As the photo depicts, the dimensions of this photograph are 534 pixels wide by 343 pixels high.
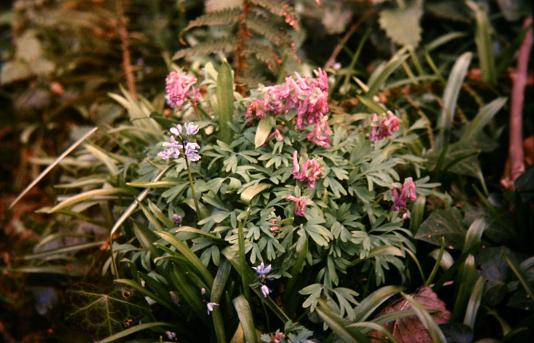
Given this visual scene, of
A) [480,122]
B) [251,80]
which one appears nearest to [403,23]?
[480,122]

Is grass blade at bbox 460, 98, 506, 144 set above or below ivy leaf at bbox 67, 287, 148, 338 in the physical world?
above

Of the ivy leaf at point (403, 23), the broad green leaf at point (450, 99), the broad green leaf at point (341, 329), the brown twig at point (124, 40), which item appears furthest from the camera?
the brown twig at point (124, 40)

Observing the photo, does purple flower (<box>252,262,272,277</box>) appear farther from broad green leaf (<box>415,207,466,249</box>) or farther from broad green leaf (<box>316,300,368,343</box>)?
broad green leaf (<box>415,207,466,249</box>)

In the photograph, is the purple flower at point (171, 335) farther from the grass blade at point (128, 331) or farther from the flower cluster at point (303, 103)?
the flower cluster at point (303, 103)

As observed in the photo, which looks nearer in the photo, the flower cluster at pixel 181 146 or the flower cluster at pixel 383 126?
the flower cluster at pixel 181 146

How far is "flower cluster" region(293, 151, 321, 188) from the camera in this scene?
1553 millimetres

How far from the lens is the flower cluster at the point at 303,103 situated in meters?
1.56

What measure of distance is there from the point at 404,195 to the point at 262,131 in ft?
1.60

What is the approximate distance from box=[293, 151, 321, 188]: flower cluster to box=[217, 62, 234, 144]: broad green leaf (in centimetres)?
31

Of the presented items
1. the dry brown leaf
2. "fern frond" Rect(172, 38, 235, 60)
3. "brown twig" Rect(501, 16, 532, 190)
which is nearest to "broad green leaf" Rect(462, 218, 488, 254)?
the dry brown leaf

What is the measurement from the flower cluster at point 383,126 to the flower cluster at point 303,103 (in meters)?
0.18

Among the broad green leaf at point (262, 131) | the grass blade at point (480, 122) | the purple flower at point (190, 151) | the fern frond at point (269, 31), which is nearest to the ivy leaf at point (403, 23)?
the grass blade at point (480, 122)

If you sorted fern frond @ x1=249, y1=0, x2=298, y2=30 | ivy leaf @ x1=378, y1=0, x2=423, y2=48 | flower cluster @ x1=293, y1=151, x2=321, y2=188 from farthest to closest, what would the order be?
ivy leaf @ x1=378, y1=0, x2=423, y2=48 → fern frond @ x1=249, y1=0, x2=298, y2=30 → flower cluster @ x1=293, y1=151, x2=321, y2=188

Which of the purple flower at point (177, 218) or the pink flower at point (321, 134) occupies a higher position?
the pink flower at point (321, 134)
